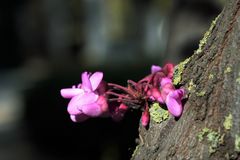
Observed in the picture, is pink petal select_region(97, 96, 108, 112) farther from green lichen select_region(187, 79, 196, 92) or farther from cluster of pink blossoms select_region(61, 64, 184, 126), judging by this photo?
green lichen select_region(187, 79, 196, 92)

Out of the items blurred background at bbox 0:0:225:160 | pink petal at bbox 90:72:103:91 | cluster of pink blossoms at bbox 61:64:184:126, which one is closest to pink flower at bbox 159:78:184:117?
cluster of pink blossoms at bbox 61:64:184:126

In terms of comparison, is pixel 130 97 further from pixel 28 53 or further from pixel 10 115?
pixel 28 53

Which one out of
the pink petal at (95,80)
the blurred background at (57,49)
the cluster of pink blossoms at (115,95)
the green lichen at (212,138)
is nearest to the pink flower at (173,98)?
the cluster of pink blossoms at (115,95)

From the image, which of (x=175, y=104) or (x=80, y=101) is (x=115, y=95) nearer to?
(x=80, y=101)

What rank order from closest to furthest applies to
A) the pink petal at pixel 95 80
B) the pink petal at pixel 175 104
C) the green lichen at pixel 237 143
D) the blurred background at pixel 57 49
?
the green lichen at pixel 237 143
the pink petal at pixel 175 104
the pink petal at pixel 95 80
the blurred background at pixel 57 49

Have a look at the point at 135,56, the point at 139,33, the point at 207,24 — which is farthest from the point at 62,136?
the point at 139,33

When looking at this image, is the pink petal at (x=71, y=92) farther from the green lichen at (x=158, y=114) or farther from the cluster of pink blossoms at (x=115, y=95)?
the green lichen at (x=158, y=114)
